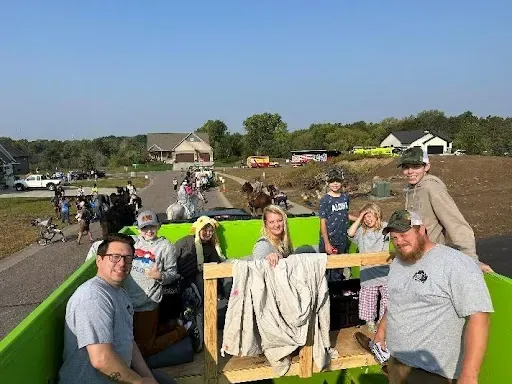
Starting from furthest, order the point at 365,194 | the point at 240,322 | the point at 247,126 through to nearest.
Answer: the point at 247,126 < the point at 365,194 < the point at 240,322

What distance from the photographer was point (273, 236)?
3.65 metres

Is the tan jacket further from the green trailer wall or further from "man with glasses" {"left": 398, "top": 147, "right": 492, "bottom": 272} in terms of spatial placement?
the green trailer wall

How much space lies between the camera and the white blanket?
3.15 m

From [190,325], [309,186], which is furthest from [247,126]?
[190,325]

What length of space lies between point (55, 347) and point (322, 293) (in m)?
1.99

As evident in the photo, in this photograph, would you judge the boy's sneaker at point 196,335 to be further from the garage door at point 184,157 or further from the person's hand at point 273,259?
the garage door at point 184,157

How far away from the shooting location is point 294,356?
3568mm

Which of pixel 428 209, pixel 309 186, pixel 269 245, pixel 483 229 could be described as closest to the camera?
pixel 428 209

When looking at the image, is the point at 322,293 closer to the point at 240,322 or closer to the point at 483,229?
the point at 240,322

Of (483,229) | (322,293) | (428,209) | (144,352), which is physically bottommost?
(483,229)

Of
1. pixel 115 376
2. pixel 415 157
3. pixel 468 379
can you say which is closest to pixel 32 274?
pixel 115 376

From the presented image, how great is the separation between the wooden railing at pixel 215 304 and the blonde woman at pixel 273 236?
0.50 meters

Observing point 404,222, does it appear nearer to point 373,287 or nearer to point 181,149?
point 373,287

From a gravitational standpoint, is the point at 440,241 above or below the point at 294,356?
above
